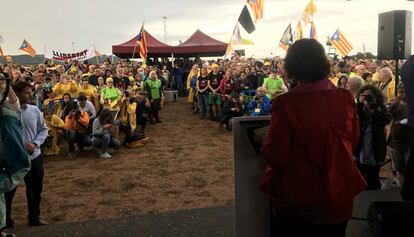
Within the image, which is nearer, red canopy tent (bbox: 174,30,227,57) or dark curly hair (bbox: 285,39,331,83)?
dark curly hair (bbox: 285,39,331,83)

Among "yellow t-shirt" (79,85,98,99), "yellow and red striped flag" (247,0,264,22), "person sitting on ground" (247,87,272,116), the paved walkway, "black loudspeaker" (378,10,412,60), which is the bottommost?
the paved walkway

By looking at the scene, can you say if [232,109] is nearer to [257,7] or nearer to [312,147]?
[257,7]

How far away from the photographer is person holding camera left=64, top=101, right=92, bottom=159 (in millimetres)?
9391

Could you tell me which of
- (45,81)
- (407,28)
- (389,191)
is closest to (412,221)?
(389,191)

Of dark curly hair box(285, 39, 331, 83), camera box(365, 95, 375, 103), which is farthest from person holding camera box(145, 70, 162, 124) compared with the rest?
dark curly hair box(285, 39, 331, 83)

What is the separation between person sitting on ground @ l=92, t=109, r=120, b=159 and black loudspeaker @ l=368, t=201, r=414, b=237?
6.95 meters

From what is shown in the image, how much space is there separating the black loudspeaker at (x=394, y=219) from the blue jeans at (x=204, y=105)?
10.9 meters

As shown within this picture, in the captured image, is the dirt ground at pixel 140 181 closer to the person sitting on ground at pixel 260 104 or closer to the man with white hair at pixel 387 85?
the person sitting on ground at pixel 260 104

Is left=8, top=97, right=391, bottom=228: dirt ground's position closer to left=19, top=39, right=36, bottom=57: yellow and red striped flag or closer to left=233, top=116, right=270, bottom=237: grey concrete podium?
left=233, top=116, right=270, bottom=237: grey concrete podium

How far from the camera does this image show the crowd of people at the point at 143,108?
4.76 meters

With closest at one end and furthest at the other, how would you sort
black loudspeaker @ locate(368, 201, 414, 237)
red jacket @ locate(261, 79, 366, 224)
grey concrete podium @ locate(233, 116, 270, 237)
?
red jacket @ locate(261, 79, 366, 224), grey concrete podium @ locate(233, 116, 270, 237), black loudspeaker @ locate(368, 201, 414, 237)

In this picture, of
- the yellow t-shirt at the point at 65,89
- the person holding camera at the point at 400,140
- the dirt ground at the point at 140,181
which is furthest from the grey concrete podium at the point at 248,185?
the yellow t-shirt at the point at 65,89

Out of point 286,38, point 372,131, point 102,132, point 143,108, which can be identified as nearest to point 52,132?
point 102,132

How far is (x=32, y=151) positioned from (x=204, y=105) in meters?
10.3
